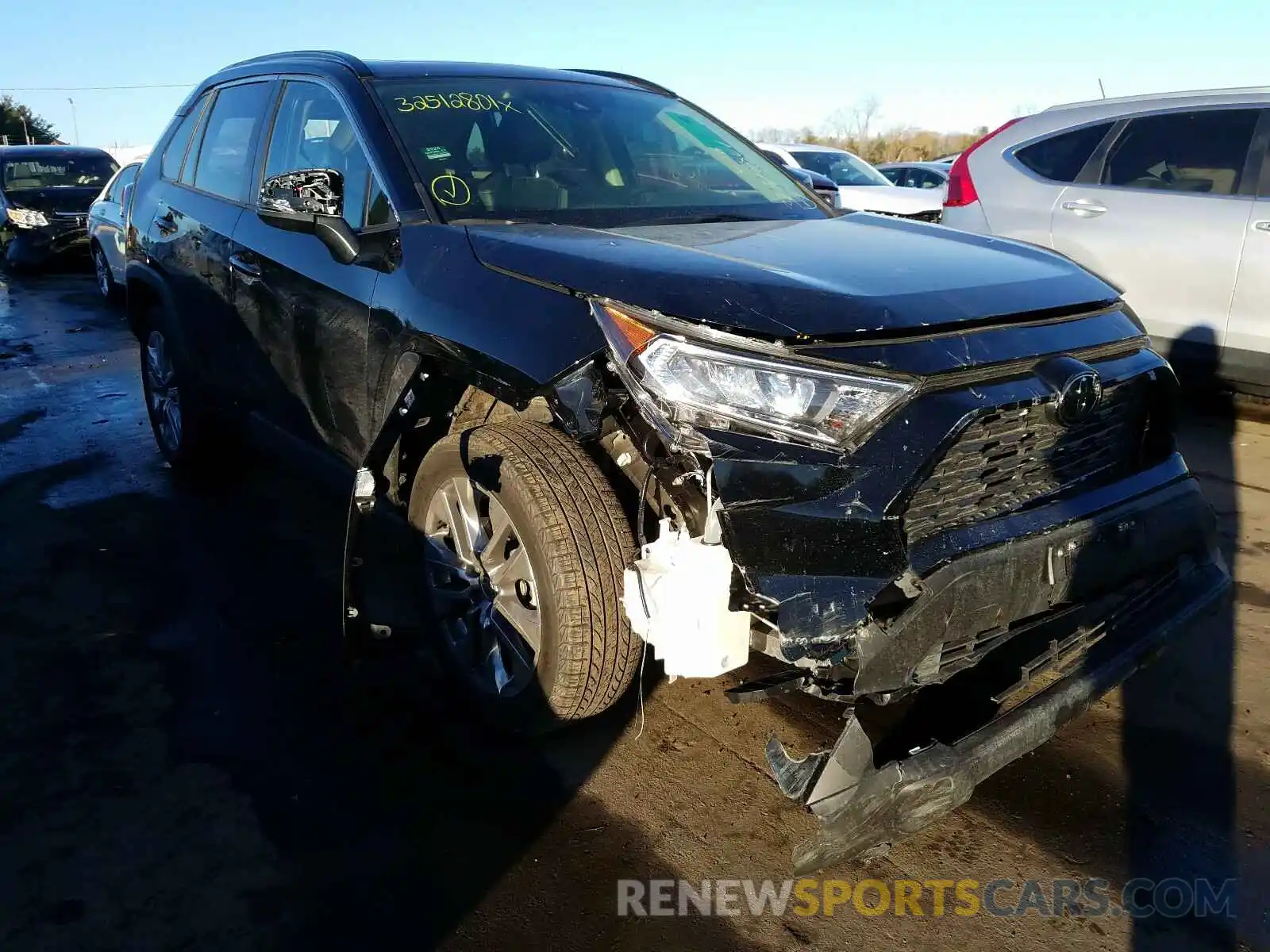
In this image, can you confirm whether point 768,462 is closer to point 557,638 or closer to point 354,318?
point 557,638

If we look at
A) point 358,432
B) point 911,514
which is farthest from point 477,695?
point 911,514

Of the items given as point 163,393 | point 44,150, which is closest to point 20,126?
point 44,150

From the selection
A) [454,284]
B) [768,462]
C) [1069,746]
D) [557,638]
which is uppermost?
[454,284]

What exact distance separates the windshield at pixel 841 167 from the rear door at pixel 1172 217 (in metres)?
8.65

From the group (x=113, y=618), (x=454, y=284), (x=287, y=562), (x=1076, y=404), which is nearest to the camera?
(x=1076, y=404)

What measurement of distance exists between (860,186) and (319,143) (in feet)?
38.5

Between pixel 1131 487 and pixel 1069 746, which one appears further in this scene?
pixel 1069 746

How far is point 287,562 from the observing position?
4.27 meters

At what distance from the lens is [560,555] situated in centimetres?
245

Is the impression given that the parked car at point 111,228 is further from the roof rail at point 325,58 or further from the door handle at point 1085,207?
the door handle at point 1085,207

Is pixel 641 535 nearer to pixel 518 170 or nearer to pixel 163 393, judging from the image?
pixel 518 170

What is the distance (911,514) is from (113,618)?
3.04m

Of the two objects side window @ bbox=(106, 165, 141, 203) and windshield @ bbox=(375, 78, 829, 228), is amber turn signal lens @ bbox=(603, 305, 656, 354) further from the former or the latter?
side window @ bbox=(106, 165, 141, 203)

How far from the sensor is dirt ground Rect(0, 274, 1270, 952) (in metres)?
2.29
